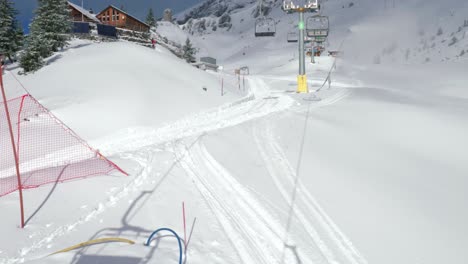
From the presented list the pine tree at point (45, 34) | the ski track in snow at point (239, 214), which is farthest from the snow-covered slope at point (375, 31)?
the ski track in snow at point (239, 214)

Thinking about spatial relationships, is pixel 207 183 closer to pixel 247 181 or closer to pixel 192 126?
pixel 247 181

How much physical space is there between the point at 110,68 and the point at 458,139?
55.5 ft

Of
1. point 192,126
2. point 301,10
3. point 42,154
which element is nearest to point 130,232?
point 42,154

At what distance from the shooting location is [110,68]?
20.1 m

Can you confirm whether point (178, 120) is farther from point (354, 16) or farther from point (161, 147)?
point (354, 16)

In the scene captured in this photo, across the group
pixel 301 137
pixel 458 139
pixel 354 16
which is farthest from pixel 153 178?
pixel 354 16

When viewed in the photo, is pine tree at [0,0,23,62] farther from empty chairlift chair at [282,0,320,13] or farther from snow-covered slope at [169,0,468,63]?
snow-covered slope at [169,0,468,63]

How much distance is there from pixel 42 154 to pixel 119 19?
5337 centimetres

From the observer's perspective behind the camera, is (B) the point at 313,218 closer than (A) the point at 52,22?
Yes

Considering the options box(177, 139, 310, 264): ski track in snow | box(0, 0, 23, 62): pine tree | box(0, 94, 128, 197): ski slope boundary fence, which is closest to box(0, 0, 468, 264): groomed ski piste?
box(177, 139, 310, 264): ski track in snow

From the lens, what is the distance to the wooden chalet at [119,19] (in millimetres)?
57875

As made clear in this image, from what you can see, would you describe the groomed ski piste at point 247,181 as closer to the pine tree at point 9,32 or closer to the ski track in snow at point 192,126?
the ski track in snow at point 192,126

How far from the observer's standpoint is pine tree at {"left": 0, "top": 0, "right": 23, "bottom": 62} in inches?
1294

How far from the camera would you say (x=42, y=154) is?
10930 millimetres
